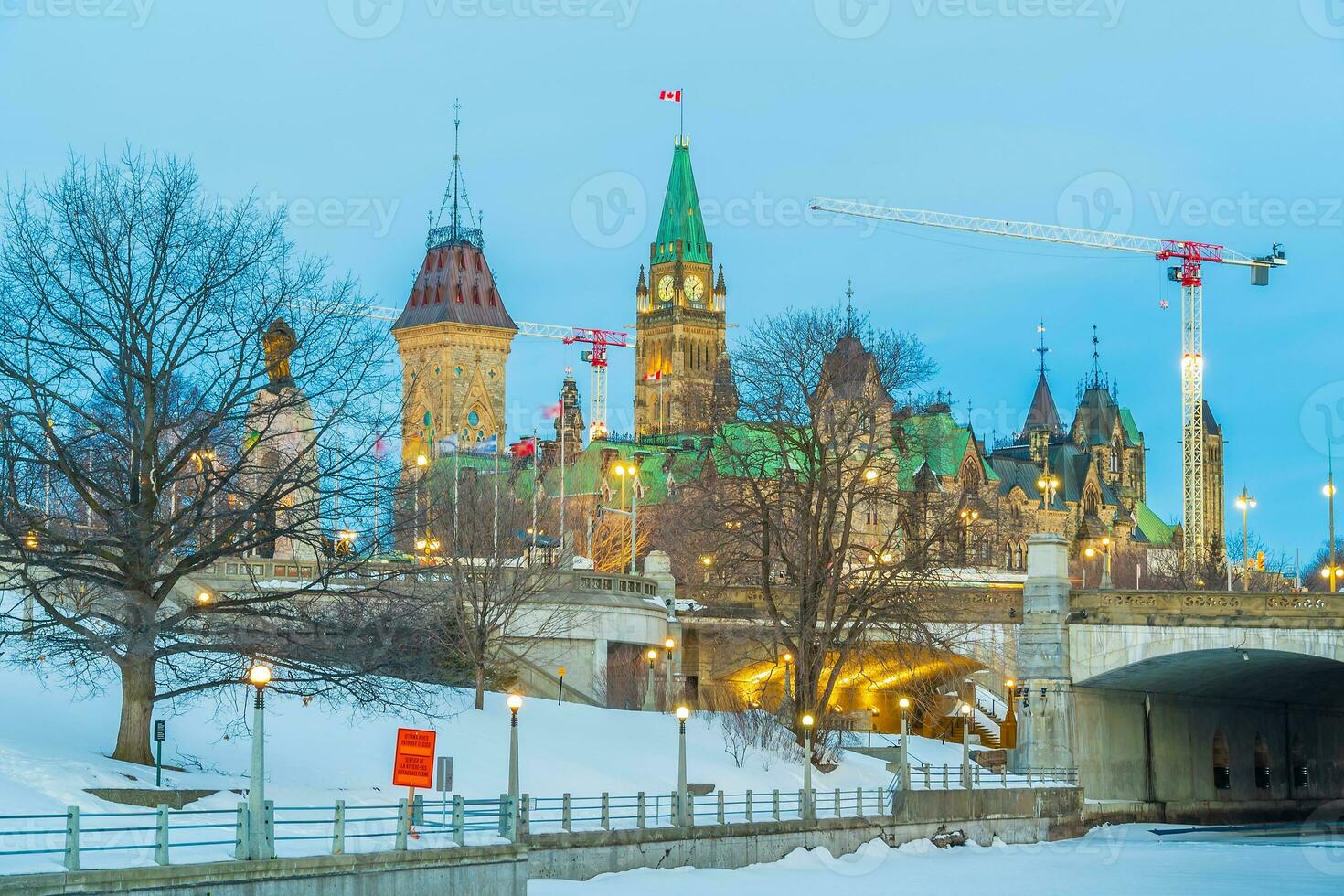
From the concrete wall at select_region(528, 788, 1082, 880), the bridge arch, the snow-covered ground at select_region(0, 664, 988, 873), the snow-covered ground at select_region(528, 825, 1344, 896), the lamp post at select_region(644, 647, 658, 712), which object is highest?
the bridge arch

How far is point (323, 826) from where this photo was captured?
33.1 meters

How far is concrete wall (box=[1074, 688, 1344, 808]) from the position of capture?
70250 millimetres

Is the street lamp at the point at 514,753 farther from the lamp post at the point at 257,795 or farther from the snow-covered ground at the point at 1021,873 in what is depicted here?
the lamp post at the point at 257,795

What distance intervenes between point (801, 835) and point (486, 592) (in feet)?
36.4

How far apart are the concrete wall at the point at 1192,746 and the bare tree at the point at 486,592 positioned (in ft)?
A: 60.7

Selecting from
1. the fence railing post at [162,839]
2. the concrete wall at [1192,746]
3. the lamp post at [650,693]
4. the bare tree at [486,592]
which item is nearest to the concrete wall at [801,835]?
the concrete wall at [1192,746]

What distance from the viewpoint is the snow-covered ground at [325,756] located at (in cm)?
3241

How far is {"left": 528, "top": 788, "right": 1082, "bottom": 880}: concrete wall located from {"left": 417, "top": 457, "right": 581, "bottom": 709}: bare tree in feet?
33.1

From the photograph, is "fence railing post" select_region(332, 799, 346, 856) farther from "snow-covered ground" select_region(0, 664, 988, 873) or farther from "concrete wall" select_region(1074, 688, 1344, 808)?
"concrete wall" select_region(1074, 688, 1344, 808)

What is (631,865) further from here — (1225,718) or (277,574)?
(1225,718)

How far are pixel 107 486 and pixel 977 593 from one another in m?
40.3

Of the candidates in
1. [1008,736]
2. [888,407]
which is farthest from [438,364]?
[888,407]

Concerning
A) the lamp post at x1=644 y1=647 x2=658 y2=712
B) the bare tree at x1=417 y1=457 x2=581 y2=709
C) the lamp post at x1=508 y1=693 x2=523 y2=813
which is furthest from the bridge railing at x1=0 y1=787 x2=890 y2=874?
the lamp post at x1=644 y1=647 x2=658 y2=712

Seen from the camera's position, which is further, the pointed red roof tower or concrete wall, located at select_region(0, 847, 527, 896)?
the pointed red roof tower
